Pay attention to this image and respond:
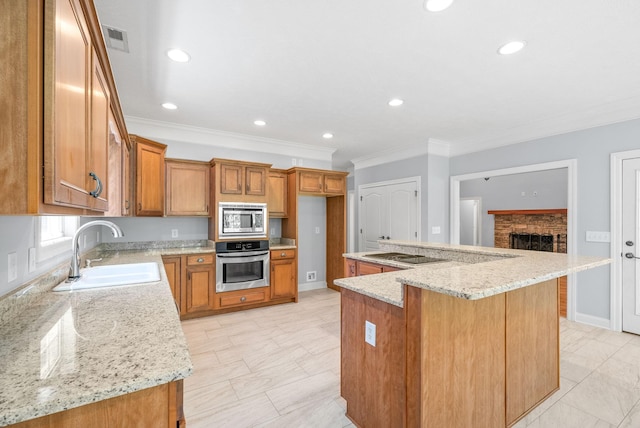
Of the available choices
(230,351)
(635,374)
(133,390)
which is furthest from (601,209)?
(133,390)

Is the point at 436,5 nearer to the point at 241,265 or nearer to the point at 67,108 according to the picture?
the point at 67,108

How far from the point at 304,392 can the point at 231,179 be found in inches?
109

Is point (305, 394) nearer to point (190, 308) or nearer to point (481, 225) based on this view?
point (190, 308)

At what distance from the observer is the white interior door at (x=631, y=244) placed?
3.15m

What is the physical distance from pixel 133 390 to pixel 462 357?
4.78ft

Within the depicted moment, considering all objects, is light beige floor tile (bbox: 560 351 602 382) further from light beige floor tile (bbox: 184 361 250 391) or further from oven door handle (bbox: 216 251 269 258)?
oven door handle (bbox: 216 251 269 258)

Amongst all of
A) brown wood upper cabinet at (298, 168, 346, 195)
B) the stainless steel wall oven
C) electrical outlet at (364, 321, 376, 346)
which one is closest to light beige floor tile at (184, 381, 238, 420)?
electrical outlet at (364, 321, 376, 346)

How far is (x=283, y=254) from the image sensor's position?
4.34 m

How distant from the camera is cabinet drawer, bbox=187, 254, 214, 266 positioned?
12.1 feet

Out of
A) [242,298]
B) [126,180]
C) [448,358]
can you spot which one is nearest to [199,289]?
[242,298]

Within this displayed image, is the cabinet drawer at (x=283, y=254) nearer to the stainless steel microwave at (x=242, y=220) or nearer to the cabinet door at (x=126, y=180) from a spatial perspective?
the stainless steel microwave at (x=242, y=220)

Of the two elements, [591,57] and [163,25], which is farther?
[591,57]

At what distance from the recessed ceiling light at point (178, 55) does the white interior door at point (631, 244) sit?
4.51 metres

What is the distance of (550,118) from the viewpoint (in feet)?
12.0
